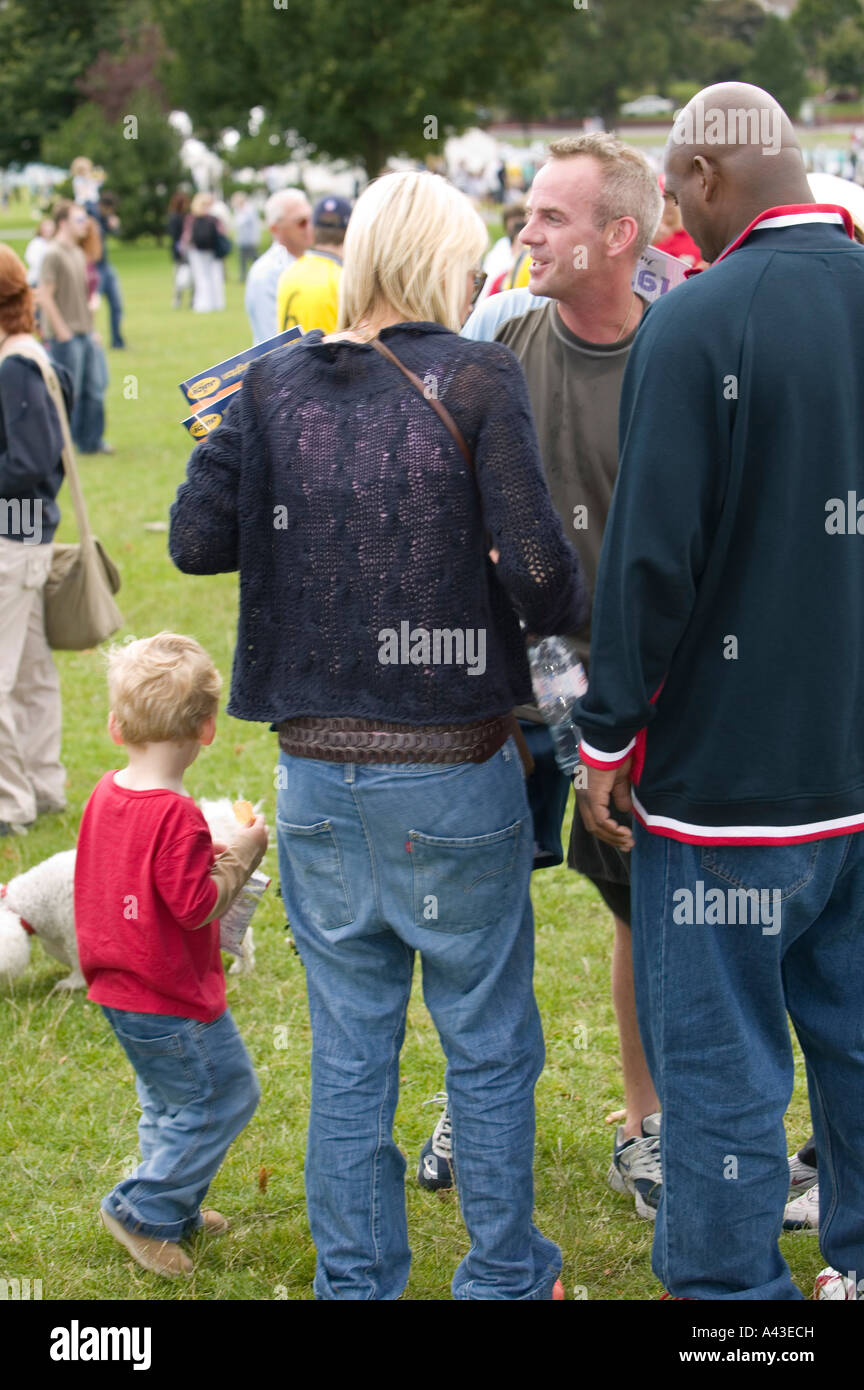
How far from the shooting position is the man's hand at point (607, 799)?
2.70 meters

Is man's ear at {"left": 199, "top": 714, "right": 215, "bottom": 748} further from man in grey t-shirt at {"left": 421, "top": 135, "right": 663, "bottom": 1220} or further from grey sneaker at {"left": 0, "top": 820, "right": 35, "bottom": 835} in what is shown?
grey sneaker at {"left": 0, "top": 820, "right": 35, "bottom": 835}

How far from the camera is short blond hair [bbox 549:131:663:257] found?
3154mm

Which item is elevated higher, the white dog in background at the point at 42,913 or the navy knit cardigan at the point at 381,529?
the navy knit cardigan at the point at 381,529

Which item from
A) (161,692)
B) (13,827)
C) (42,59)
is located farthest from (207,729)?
(42,59)

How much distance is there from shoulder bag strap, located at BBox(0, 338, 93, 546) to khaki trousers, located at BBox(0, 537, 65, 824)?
8.8 inches

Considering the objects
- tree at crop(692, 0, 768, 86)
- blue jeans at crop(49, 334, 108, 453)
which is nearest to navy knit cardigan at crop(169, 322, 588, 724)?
blue jeans at crop(49, 334, 108, 453)

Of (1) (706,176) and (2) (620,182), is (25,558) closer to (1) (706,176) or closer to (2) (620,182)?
(2) (620,182)

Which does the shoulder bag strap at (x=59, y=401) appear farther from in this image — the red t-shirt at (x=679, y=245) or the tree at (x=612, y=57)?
the tree at (x=612, y=57)

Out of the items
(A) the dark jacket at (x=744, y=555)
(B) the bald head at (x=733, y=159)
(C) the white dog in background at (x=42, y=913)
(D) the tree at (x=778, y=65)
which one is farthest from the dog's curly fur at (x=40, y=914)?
(D) the tree at (x=778, y=65)

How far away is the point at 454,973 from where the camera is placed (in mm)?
2742

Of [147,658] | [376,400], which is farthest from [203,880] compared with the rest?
[376,400]

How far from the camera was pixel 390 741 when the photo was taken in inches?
104

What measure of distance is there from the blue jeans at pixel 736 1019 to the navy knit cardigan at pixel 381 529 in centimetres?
50
